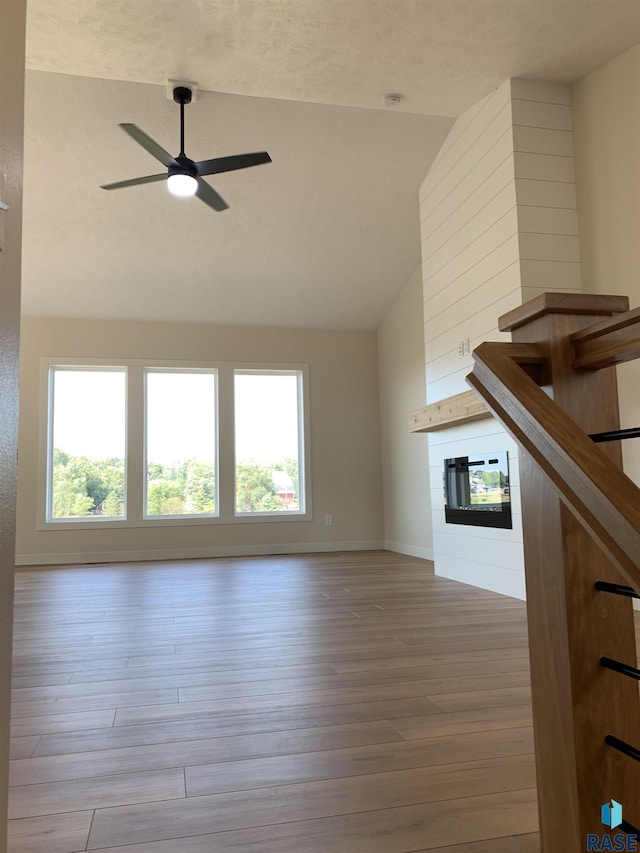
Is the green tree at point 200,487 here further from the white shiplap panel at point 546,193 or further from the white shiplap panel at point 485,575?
the white shiplap panel at point 546,193

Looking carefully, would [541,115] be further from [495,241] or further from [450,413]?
[450,413]

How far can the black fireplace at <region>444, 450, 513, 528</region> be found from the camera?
4242 mm

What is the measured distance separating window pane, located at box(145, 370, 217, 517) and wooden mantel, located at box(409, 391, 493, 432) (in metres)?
3.15

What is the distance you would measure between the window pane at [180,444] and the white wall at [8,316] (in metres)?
6.45

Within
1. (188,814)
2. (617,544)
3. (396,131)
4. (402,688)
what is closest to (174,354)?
(396,131)

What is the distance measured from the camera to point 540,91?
4.13 metres

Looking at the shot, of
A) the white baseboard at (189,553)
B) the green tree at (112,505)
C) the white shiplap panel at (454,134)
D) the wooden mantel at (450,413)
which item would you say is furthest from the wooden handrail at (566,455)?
the green tree at (112,505)

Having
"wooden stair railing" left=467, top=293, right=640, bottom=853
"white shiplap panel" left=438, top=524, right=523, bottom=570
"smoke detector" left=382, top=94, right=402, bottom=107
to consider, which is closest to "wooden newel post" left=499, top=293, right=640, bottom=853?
"wooden stair railing" left=467, top=293, right=640, bottom=853

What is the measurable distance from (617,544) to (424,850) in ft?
2.89

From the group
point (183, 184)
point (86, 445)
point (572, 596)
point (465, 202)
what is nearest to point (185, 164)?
point (183, 184)

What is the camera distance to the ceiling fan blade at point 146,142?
11.9ft

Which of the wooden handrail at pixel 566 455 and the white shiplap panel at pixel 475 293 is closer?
the wooden handrail at pixel 566 455

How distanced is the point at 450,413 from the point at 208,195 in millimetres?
2233

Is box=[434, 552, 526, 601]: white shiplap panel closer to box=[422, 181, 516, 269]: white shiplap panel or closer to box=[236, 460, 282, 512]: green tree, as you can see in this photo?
box=[422, 181, 516, 269]: white shiplap panel
